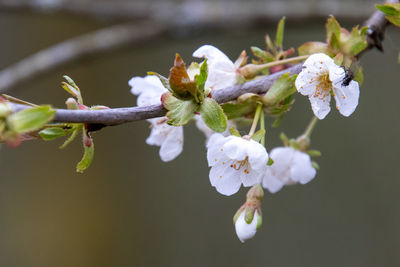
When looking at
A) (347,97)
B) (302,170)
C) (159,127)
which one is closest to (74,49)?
(159,127)

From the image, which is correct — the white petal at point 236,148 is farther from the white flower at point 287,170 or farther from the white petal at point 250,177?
the white flower at point 287,170

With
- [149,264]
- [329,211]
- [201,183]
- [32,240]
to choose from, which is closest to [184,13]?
[201,183]

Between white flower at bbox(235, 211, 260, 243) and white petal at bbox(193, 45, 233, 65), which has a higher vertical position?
white petal at bbox(193, 45, 233, 65)

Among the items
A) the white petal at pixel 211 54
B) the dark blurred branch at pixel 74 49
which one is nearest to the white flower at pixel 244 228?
the white petal at pixel 211 54

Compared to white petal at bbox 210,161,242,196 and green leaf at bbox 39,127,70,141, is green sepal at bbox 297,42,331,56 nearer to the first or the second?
white petal at bbox 210,161,242,196

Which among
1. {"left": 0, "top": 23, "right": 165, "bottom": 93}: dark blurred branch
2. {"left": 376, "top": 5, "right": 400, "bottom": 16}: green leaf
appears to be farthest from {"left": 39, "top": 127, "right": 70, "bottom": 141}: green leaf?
{"left": 0, "top": 23, "right": 165, "bottom": 93}: dark blurred branch

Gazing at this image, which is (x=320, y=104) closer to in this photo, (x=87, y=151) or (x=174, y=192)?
(x=87, y=151)

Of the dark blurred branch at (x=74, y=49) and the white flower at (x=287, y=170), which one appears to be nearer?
the white flower at (x=287, y=170)
